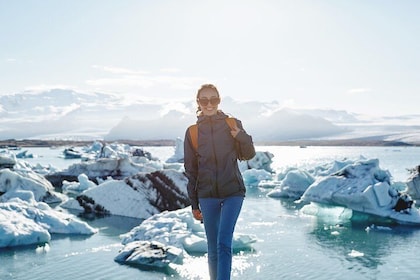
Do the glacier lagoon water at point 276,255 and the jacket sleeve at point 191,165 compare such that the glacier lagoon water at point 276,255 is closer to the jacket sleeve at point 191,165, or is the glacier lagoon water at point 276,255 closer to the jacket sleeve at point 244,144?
the jacket sleeve at point 191,165

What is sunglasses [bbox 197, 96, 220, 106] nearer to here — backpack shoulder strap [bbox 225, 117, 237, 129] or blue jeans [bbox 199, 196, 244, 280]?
backpack shoulder strap [bbox 225, 117, 237, 129]

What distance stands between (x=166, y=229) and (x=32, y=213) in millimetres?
2943

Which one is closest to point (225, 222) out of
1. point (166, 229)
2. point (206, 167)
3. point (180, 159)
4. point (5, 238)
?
point (206, 167)

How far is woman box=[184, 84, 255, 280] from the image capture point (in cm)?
360

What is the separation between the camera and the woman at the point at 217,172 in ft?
11.8

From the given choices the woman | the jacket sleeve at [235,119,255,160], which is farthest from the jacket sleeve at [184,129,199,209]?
the jacket sleeve at [235,119,255,160]

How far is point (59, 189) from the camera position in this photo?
66.2 feet

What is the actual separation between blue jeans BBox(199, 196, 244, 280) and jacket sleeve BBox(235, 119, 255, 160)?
339 mm

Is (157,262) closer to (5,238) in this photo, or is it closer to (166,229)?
(166,229)

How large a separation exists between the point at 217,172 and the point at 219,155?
0.43 feet

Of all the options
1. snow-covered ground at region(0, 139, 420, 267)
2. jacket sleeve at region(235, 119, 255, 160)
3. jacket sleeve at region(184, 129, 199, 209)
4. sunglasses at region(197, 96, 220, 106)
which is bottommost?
snow-covered ground at region(0, 139, 420, 267)

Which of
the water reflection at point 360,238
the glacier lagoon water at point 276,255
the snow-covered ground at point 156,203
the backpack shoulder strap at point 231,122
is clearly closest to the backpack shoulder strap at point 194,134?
the backpack shoulder strap at point 231,122

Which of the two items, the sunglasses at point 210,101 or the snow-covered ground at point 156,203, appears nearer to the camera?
the sunglasses at point 210,101

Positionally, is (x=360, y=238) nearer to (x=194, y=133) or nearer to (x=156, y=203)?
(x=156, y=203)
